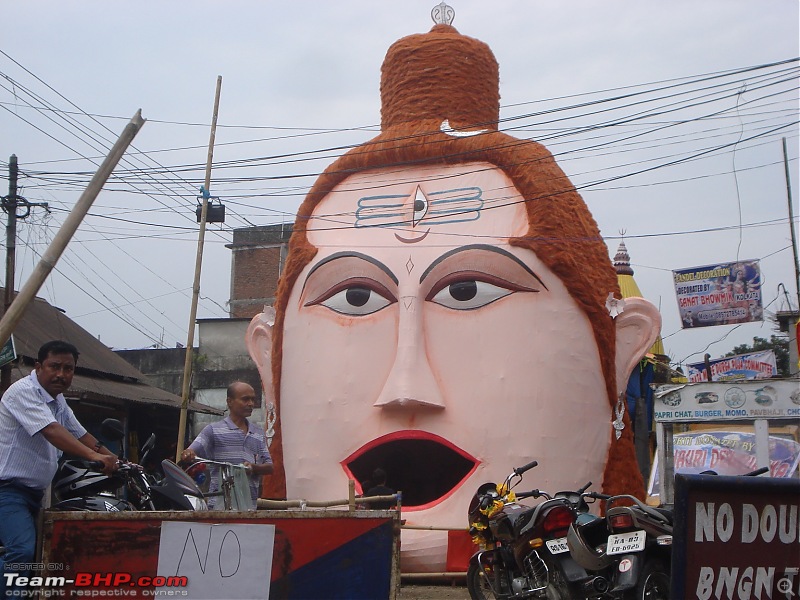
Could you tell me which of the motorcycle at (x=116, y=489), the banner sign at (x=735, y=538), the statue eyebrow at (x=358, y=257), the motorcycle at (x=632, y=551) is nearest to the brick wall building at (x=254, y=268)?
the statue eyebrow at (x=358, y=257)

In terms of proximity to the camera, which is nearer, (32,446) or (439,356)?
(32,446)

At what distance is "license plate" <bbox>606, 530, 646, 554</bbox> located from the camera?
471 cm

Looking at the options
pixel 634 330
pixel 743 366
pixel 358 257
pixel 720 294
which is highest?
pixel 720 294

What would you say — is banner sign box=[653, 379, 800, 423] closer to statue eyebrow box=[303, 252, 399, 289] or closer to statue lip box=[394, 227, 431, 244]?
statue lip box=[394, 227, 431, 244]

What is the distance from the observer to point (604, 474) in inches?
278

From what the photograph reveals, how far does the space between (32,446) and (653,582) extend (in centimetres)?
309

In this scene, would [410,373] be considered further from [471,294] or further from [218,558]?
[218,558]

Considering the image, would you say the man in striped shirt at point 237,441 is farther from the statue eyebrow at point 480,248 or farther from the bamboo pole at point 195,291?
the bamboo pole at point 195,291

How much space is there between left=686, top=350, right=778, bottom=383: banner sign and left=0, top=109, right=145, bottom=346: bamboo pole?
19364 millimetres

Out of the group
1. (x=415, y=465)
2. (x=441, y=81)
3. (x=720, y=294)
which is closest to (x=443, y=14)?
(x=441, y=81)

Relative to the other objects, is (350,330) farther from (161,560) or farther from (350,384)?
(161,560)

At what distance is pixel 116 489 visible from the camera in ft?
13.9

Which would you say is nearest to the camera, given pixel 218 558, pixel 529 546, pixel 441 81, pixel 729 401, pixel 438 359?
pixel 218 558

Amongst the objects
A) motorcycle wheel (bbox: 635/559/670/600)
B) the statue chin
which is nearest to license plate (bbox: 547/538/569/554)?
motorcycle wheel (bbox: 635/559/670/600)
